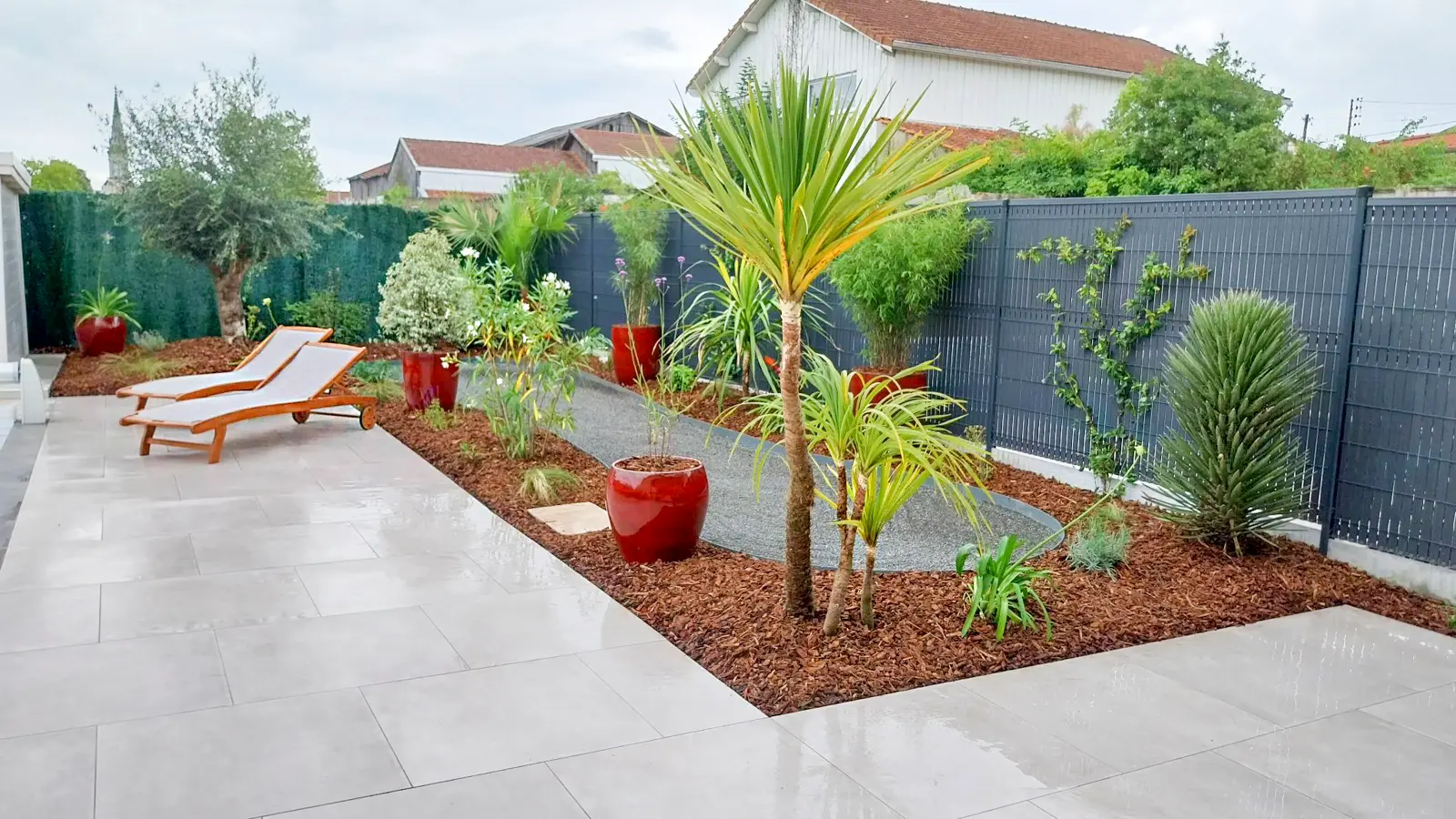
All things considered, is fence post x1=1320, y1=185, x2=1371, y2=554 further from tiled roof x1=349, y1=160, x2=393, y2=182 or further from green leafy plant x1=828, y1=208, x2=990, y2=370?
tiled roof x1=349, y1=160, x2=393, y2=182

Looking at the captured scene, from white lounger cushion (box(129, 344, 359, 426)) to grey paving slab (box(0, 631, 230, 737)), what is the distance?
141 inches

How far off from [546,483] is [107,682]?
9.39ft

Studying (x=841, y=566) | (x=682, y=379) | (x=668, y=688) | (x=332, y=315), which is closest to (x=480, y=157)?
(x=332, y=315)

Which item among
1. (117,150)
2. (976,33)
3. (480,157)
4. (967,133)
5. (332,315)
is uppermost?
(976,33)

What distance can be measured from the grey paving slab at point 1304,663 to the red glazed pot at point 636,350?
24.2ft

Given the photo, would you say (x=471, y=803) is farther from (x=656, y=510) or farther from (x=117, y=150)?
(x=117, y=150)

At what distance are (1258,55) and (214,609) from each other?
15.7 metres

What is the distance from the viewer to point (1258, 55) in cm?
1505

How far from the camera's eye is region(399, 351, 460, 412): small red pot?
8.64 metres

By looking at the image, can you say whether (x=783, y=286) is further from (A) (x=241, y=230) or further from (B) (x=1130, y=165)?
(B) (x=1130, y=165)

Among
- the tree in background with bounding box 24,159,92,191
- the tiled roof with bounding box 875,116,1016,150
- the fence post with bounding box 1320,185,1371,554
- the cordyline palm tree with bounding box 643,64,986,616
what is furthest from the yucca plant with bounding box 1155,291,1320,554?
the tree in background with bounding box 24,159,92,191

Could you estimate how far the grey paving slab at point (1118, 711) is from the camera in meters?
3.24

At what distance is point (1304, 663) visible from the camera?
3.99 meters

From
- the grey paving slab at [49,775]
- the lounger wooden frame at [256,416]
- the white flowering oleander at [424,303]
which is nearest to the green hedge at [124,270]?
the white flowering oleander at [424,303]
